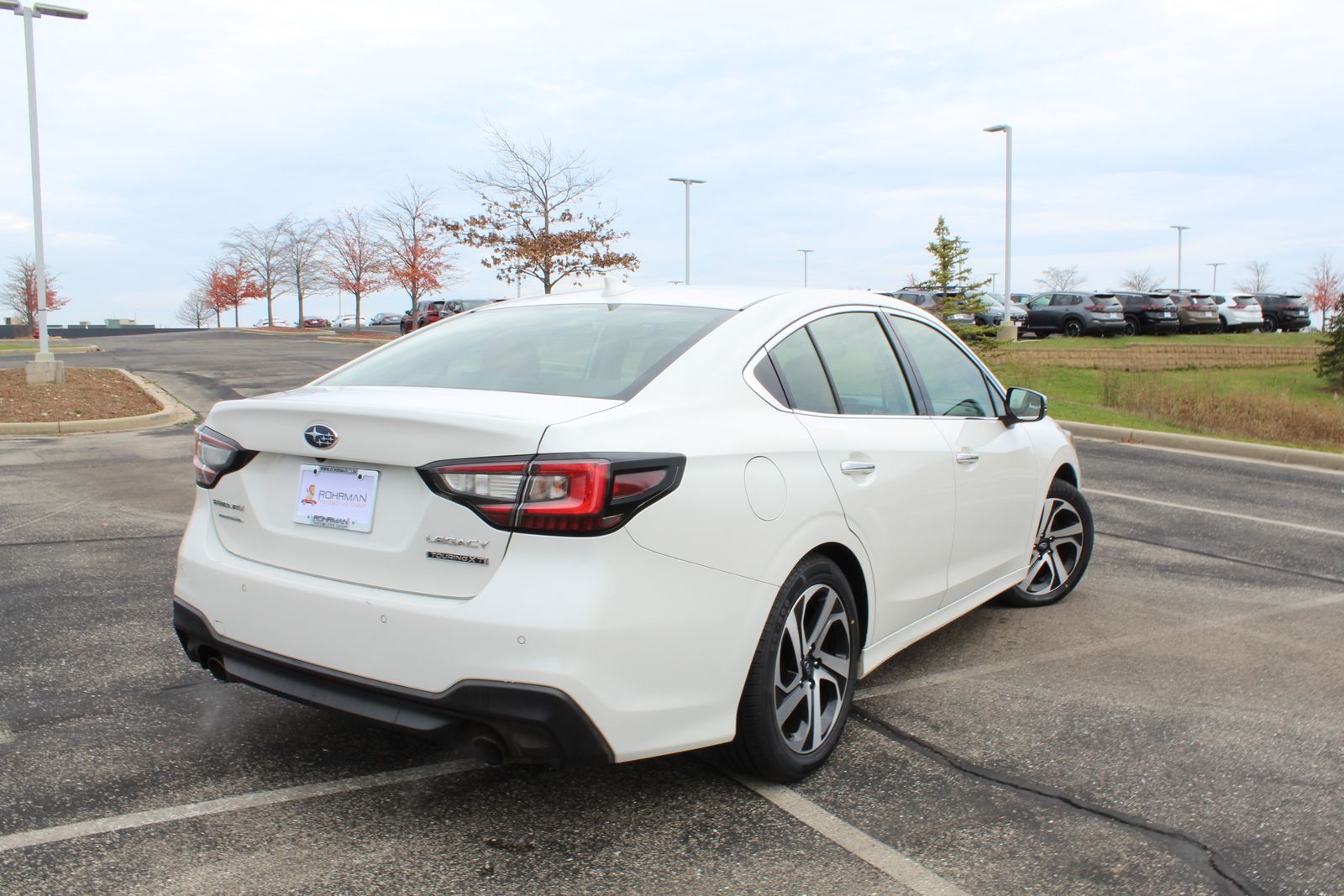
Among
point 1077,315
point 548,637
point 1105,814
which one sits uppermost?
point 1077,315

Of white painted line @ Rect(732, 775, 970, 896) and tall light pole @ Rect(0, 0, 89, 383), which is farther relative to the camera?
tall light pole @ Rect(0, 0, 89, 383)

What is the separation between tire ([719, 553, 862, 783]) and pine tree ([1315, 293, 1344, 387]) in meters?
29.8

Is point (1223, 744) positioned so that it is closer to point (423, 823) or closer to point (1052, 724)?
point (1052, 724)

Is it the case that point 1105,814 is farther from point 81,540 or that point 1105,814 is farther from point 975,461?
point 81,540

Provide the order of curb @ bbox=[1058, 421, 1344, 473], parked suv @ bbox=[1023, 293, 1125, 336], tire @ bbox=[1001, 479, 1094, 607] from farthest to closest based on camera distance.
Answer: parked suv @ bbox=[1023, 293, 1125, 336], curb @ bbox=[1058, 421, 1344, 473], tire @ bbox=[1001, 479, 1094, 607]

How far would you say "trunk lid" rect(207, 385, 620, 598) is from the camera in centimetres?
284

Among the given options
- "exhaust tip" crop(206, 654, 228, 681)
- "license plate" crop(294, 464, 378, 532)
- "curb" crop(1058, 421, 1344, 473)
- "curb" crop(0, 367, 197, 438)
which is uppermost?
"license plate" crop(294, 464, 378, 532)

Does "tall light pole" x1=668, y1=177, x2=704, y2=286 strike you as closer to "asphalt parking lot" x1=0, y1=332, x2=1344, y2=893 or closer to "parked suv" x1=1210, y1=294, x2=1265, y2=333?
"parked suv" x1=1210, y1=294, x2=1265, y2=333

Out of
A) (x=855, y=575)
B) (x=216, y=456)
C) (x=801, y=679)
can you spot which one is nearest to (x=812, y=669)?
(x=801, y=679)

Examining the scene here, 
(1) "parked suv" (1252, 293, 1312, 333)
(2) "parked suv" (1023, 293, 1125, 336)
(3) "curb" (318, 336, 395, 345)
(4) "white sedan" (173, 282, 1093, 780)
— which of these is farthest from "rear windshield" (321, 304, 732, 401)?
(1) "parked suv" (1252, 293, 1312, 333)

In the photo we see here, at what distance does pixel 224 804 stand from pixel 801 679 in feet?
5.87

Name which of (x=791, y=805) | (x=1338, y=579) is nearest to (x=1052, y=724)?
(x=791, y=805)

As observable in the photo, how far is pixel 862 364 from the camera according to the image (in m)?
4.17

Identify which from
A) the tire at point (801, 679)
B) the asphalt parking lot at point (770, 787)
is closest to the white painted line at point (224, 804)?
the asphalt parking lot at point (770, 787)
